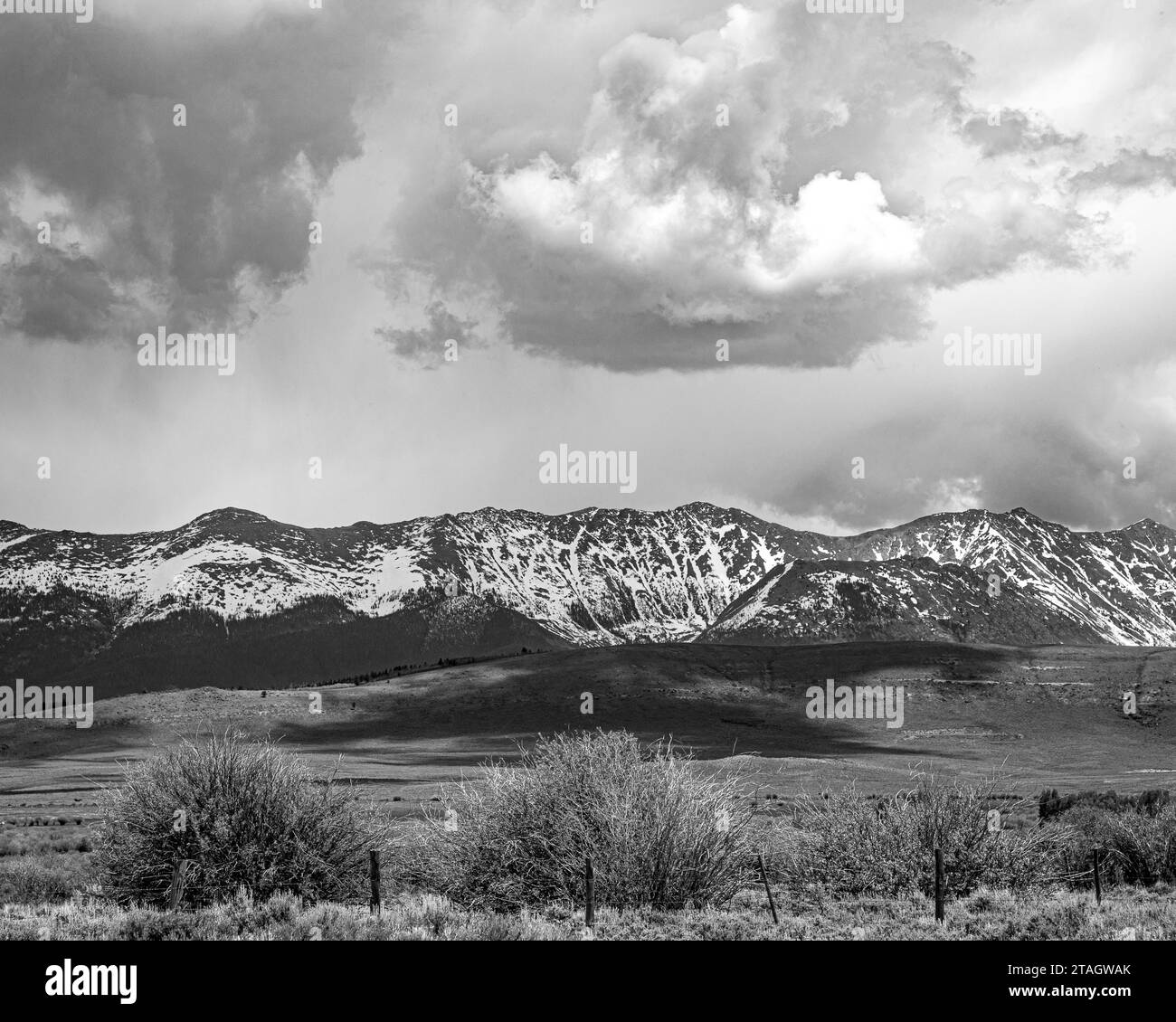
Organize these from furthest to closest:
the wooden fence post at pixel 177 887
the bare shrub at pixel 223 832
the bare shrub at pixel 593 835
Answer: the bare shrub at pixel 223 832 → the bare shrub at pixel 593 835 → the wooden fence post at pixel 177 887

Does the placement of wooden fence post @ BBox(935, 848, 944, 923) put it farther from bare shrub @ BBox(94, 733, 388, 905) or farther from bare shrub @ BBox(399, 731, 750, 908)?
bare shrub @ BBox(94, 733, 388, 905)

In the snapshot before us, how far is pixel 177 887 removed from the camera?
2391 cm

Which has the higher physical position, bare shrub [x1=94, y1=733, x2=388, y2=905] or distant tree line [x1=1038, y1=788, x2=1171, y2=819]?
bare shrub [x1=94, y1=733, x2=388, y2=905]

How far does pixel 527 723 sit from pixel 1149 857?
15491 cm

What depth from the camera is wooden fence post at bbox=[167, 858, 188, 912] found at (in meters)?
23.6

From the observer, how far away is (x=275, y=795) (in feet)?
88.2

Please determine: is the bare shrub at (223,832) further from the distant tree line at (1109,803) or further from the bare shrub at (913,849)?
the distant tree line at (1109,803)

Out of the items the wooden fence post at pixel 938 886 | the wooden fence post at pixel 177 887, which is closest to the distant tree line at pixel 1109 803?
the wooden fence post at pixel 938 886

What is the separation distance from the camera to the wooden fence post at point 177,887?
23.6 meters

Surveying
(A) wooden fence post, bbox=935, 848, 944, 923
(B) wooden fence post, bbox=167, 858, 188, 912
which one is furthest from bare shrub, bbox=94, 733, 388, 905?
(A) wooden fence post, bbox=935, 848, 944, 923

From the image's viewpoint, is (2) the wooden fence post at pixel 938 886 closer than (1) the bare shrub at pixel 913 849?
Yes
